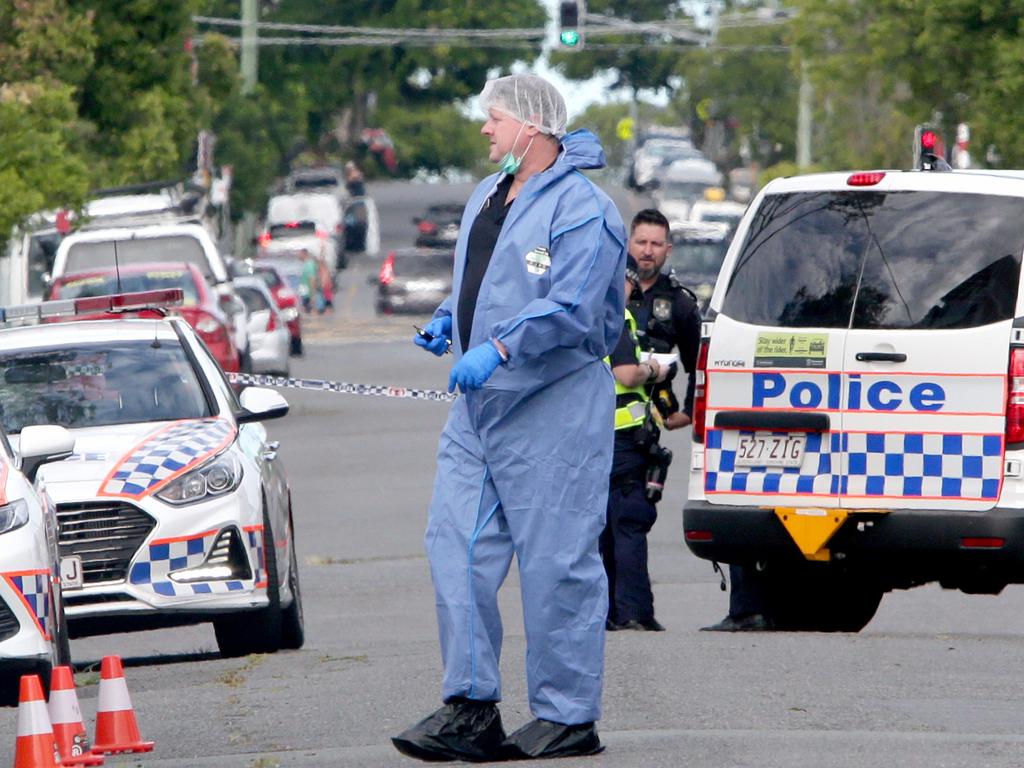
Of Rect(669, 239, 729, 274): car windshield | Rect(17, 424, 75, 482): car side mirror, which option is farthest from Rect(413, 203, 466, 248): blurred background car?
Rect(17, 424, 75, 482): car side mirror

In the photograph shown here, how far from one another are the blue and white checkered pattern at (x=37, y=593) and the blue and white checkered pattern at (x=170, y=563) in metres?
1.91

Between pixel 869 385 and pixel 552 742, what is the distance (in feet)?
9.88

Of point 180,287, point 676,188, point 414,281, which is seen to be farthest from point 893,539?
point 676,188

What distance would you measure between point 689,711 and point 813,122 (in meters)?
50.9

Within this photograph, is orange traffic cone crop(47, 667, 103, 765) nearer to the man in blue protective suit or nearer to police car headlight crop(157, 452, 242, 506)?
the man in blue protective suit

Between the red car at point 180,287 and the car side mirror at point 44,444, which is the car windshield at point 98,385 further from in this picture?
the red car at point 180,287

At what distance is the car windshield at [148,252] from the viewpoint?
24.7 meters

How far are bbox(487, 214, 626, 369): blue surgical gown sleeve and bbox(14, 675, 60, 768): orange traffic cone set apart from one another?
1.54 m

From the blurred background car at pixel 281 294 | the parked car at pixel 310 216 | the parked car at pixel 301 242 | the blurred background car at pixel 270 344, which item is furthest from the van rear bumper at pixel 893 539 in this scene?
the parked car at pixel 310 216

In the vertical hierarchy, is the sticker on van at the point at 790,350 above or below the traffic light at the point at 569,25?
above

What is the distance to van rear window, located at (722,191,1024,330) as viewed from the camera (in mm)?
9055

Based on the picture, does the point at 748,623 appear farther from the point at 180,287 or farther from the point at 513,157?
the point at 180,287

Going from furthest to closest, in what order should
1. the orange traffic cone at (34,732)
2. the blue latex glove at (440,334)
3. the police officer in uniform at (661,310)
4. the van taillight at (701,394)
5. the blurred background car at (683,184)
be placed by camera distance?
the blurred background car at (683,184) → the police officer in uniform at (661,310) → the van taillight at (701,394) → the blue latex glove at (440,334) → the orange traffic cone at (34,732)

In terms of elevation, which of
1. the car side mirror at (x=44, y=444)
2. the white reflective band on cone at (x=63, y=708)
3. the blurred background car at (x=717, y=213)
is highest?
the car side mirror at (x=44, y=444)
